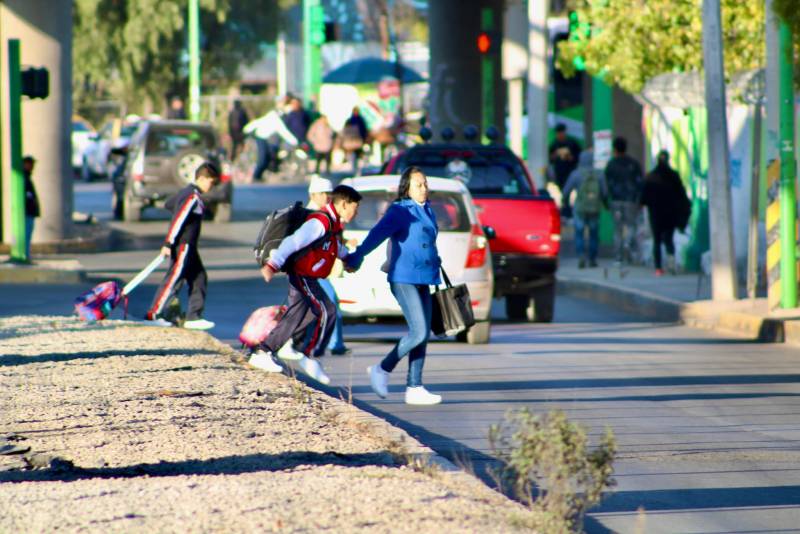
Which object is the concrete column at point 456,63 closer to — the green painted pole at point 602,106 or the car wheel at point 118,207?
the green painted pole at point 602,106

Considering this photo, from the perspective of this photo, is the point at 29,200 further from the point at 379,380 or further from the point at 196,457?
the point at 196,457

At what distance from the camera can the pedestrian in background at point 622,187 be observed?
26.0 meters

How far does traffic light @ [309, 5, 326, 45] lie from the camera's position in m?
41.5

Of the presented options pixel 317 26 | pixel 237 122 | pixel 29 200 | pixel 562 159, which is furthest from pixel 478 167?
pixel 237 122

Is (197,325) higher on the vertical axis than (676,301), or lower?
higher

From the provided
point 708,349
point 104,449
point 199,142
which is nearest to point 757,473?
point 104,449

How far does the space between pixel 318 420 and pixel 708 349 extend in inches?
274

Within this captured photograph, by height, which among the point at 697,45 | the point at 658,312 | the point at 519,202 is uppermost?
the point at 697,45

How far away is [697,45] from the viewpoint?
26.0m

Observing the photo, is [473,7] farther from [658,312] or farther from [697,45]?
[658,312]

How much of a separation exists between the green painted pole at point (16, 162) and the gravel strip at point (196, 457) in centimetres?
943

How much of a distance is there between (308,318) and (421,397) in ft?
3.96

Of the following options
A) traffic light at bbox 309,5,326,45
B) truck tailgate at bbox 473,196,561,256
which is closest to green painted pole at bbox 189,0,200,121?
traffic light at bbox 309,5,326,45

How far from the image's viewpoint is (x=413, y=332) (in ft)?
37.9
